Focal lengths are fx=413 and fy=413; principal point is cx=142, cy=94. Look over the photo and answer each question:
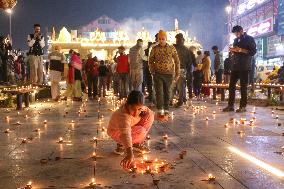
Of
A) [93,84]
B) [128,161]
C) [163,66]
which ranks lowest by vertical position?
[128,161]

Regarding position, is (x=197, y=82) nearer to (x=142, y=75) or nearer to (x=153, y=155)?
(x=142, y=75)

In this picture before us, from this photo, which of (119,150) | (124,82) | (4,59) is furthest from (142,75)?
(119,150)

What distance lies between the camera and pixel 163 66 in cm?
951

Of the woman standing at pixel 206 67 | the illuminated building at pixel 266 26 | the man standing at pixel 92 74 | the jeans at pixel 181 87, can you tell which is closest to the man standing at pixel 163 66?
the jeans at pixel 181 87

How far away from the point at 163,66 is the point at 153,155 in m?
4.50

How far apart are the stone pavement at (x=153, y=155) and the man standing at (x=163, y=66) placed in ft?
3.38

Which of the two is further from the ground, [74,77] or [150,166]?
[74,77]

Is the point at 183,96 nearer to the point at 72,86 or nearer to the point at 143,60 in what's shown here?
Result: the point at 143,60

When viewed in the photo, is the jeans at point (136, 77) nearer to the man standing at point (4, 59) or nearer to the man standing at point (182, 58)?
the man standing at point (182, 58)

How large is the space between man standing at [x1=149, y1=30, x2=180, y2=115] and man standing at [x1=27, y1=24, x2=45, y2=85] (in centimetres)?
639

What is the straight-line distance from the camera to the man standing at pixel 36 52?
14758 millimetres

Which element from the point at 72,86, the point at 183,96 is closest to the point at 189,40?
the point at 72,86

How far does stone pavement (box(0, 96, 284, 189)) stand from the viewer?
400 centimetres

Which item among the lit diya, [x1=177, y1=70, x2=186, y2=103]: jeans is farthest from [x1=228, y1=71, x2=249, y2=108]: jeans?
the lit diya
